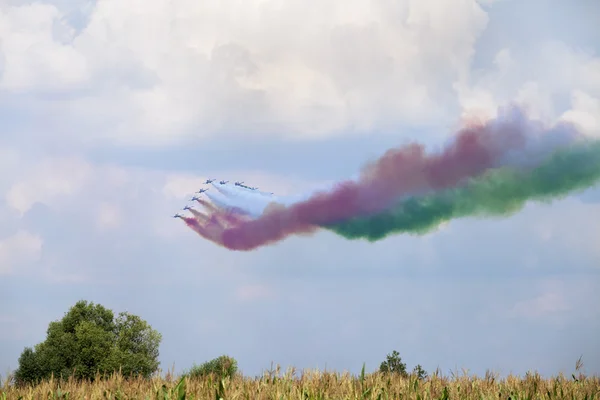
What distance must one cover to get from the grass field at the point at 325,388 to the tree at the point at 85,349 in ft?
77.0

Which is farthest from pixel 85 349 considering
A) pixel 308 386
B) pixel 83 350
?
pixel 308 386

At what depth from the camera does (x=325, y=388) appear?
82.0ft

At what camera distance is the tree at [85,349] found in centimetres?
5238

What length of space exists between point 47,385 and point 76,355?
1030 inches

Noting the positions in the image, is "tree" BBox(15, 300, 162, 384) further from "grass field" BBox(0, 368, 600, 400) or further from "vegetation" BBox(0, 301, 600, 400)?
"grass field" BBox(0, 368, 600, 400)

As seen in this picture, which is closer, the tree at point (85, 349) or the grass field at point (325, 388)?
the grass field at point (325, 388)

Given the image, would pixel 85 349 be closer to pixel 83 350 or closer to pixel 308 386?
pixel 83 350

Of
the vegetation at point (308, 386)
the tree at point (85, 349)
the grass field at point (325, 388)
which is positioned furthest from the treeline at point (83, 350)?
the grass field at point (325, 388)

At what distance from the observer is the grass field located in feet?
76.8

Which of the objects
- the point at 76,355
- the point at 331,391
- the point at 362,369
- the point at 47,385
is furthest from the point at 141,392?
the point at 76,355

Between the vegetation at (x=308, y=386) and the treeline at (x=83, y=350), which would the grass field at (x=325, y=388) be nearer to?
the vegetation at (x=308, y=386)

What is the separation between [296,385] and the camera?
86.4 feet

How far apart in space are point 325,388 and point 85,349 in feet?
107

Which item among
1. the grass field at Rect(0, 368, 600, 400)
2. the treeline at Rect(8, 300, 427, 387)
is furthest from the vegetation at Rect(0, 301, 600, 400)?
the treeline at Rect(8, 300, 427, 387)
